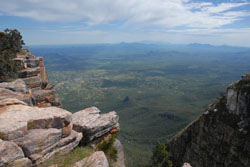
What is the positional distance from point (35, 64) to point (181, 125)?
13414 cm

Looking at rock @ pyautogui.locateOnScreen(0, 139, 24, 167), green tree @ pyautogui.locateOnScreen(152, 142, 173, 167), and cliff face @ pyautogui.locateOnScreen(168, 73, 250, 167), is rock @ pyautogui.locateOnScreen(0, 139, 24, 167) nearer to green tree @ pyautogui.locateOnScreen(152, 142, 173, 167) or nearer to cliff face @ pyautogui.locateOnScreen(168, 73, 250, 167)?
cliff face @ pyautogui.locateOnScreen(168, 73, 250, 167)

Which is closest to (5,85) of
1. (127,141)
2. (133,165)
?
(133,165)

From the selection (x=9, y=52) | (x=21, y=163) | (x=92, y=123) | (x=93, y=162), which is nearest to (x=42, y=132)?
(x=21, y=163)

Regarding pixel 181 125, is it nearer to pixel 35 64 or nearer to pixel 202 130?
pixel 202 130

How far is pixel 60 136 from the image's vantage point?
41.4 feet

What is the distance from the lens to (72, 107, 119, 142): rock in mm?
16000

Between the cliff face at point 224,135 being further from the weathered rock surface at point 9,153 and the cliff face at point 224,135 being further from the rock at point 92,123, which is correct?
the weathered rock surface at point 9,153

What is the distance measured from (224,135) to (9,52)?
46.9m

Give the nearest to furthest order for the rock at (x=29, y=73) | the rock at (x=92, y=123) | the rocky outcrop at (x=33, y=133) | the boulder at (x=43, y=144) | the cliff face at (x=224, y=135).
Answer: the rocky outcrop at (x=33, y=133) < the boulder at (x=43, y=144) < the rock at (x=92, y=123) < the rock at (x=29, y=73) < the cliff face at (x=224, y=135)

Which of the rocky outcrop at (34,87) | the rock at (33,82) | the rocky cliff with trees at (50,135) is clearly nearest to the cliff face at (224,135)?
the rocky cliff with trees at (50,135)

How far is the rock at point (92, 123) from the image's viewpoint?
16.0 m

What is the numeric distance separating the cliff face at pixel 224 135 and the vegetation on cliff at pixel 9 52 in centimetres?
4254

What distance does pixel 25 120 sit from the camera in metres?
11.7

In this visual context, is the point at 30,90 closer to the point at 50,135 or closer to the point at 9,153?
the point at 50,135
